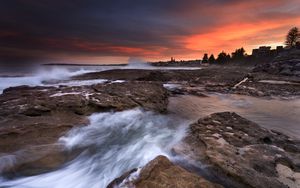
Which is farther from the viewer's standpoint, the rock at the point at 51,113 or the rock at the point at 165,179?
the rock at the point at 51,113

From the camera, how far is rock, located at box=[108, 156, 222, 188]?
120 inches

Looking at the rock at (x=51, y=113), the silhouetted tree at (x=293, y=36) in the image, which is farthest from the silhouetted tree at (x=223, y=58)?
the rock at (x=51, y=113)

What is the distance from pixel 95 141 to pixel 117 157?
94 centimetres

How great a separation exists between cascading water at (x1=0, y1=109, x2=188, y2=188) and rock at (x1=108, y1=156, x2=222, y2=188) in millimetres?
1142

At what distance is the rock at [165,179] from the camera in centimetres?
305

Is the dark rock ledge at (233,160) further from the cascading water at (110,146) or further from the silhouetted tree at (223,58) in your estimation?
the silhouetted tree at (223,58)

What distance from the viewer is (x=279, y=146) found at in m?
4.59

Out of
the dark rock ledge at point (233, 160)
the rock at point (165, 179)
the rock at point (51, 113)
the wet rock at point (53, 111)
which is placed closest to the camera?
the rock at point (165, 179)

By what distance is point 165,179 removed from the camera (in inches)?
124

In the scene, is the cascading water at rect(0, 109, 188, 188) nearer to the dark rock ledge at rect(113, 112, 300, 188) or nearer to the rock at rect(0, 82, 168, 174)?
the rock at rect(0, 82, 168, 174)

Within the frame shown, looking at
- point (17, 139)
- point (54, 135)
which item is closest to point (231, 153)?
point (54, 135)

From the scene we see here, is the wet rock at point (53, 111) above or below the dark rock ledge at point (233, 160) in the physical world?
above

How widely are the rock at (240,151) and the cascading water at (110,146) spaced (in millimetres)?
671

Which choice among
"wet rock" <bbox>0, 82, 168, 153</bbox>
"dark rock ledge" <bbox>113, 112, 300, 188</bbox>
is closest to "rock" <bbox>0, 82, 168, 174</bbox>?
"wet rock" <bbox>0, 82, 168, 153</bbox>
